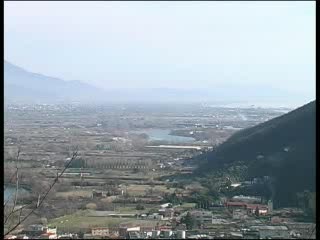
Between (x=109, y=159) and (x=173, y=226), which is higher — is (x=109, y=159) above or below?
above

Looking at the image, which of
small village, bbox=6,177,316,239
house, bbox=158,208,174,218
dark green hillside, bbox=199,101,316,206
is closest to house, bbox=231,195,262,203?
small village, bbox=6,177,316,239

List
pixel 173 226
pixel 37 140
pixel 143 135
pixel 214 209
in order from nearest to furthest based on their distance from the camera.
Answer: pixel 37 140
pixel 173 226
pixel 214 209
pixel 143 135

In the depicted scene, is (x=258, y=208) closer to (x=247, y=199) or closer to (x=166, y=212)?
(x=247, y=199)

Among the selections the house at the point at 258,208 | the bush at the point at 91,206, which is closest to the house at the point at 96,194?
the bush at the point at 91,206

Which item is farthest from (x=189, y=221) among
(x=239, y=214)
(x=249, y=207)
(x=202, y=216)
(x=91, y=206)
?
(x=91, y=206)

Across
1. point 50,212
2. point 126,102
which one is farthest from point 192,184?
point 126,102

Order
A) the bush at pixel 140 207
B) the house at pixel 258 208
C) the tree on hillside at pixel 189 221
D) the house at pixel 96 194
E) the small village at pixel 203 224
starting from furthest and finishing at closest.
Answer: the house at pixel 96 194 → the bush at pixel 140 207 → the house at pixel 258 208 → the tree on hillside at pixel 189 221 → the small village at pixel 203 224

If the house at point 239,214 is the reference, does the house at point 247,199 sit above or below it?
above

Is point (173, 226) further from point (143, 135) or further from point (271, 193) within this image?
point (143, 135)

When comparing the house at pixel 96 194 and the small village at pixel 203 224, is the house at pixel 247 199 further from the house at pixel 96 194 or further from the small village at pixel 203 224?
the house at pixel 96 194
